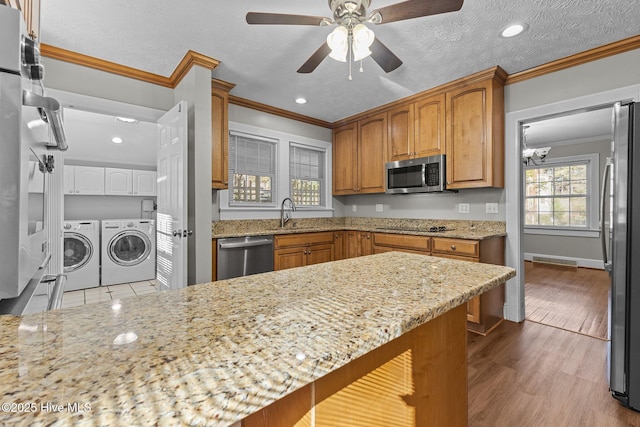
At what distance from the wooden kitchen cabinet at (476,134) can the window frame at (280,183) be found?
1.90 metres

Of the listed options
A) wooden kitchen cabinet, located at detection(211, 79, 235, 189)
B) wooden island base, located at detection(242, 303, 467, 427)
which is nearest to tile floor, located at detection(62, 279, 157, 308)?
wooden kitchen cabinet, located at detection(211, 79, 235, 189)

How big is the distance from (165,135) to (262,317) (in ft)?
9.30

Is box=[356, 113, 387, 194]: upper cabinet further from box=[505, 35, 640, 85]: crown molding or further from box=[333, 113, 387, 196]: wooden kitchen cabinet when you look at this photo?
box=[505, 35, 640, 85]: crown molding

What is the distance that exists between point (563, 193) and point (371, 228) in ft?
15.1

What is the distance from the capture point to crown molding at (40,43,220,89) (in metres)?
2.50

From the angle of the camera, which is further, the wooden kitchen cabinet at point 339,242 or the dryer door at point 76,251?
the dryer door at point 76,251

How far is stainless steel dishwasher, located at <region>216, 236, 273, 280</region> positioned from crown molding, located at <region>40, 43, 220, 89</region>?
64.3 inches

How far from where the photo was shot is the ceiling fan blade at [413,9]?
154cm

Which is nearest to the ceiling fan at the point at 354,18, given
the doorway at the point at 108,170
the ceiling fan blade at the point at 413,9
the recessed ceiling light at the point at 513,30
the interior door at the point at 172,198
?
the ceiling fan blade at the point at 413,9

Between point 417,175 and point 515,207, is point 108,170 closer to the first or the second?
point 417,175

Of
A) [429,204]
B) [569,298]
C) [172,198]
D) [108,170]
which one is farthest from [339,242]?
[108,170]

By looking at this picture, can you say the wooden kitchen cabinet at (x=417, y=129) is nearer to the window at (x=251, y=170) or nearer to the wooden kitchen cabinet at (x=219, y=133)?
the window at (x=251, y=170)

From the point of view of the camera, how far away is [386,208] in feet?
14.1

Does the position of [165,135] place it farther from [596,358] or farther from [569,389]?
[596,358]
